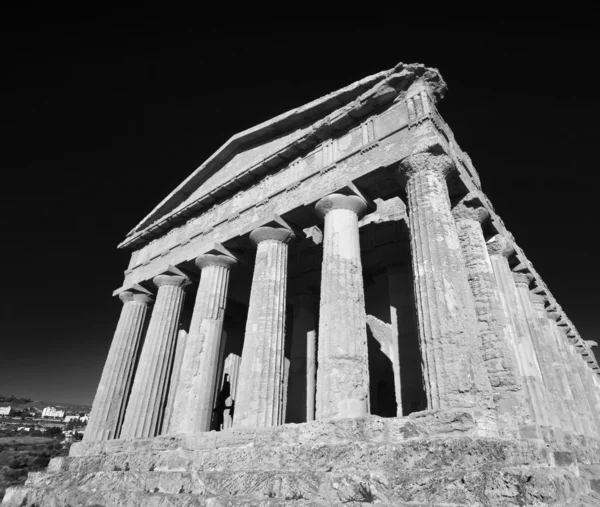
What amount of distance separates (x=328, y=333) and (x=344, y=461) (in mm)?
3222

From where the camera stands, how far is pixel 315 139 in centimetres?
1310

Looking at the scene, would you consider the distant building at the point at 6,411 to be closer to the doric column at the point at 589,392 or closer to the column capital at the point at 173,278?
the column capital at the point at 173,278

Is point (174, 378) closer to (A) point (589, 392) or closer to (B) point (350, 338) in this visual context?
(B) point (350, 338)

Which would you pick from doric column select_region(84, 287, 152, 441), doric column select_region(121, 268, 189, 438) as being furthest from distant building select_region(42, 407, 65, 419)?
doric column select_region(121, 268, 189, 438)

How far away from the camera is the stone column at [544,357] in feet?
45.4

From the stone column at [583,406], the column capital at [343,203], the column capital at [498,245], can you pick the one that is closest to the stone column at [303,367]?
the column capital at [343,203]

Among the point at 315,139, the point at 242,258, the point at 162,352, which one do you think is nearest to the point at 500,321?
the point at 315,139

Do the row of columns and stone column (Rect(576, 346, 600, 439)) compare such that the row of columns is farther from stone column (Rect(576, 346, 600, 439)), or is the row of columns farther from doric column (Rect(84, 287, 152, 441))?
stone column (Rect(576, 346, 600, 439))

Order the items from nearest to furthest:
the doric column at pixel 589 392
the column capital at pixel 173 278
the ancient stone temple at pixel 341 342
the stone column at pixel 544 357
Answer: the ancient stone temple at pixel 341 342 < the stone column at pixel 544 357 < the column capital at pixel 173 278 < the doric column at pixel 589 392

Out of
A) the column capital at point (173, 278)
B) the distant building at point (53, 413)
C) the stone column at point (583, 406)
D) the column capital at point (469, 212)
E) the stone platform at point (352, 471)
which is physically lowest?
the stone platform at point (352, 471)

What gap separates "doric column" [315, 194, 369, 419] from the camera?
28.5 ft

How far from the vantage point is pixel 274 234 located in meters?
13.1

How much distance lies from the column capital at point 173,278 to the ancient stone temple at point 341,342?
0.09 meters

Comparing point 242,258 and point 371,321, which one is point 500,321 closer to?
point 371,321
